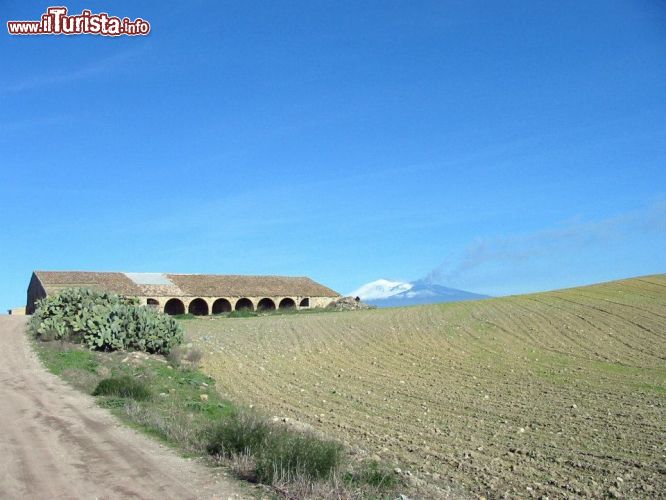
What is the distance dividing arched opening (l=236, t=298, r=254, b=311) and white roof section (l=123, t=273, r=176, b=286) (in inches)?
271

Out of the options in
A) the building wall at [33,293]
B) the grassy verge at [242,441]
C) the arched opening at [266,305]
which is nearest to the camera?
the grassy verge at [242,441]

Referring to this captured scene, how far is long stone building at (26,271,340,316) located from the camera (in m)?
60.2

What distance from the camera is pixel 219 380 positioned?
19344mm

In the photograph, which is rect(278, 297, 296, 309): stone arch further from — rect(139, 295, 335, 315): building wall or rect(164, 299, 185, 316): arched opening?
rect(164, 299, 185, 316): arched opening

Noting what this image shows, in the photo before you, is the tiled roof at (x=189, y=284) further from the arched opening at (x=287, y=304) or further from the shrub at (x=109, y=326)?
the shrub at (x=109, y=326)

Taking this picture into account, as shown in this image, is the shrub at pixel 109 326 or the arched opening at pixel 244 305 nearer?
the shrub at pixel 109 326

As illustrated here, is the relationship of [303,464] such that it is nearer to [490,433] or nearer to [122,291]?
[490,433]

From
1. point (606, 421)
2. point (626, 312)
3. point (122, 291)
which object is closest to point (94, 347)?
point (606, 421)

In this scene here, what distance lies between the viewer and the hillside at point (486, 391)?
9.70 meters

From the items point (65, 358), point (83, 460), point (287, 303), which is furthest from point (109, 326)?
point (287, 303)

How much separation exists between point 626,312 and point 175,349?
25.1 metres

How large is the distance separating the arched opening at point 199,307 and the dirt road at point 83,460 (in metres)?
51.2

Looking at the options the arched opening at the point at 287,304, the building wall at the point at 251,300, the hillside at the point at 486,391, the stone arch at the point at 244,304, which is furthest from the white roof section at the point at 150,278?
the hillside at the point at 486,391

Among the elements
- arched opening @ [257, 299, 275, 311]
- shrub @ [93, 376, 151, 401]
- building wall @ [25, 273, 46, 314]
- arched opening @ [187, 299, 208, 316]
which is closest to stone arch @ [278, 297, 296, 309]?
arched opening @ [257, 299, 275, 311]
